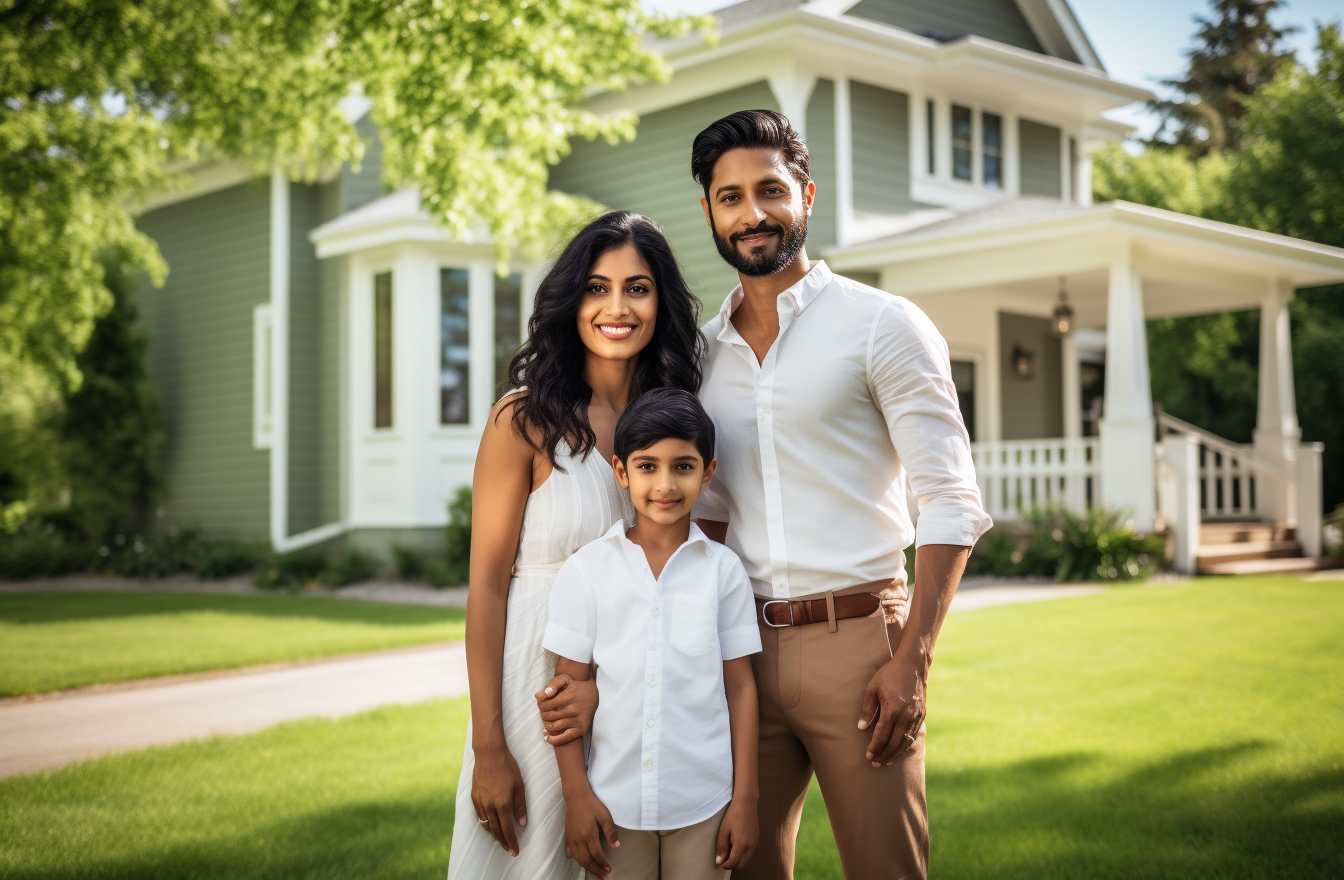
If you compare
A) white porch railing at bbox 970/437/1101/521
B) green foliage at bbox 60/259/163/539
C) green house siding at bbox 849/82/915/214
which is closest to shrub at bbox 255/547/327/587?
green foliage at bbox 60/259/163/539

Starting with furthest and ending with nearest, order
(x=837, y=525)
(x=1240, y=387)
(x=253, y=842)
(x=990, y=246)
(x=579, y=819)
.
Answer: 1. (x=1240, y=387)
2. (x=990, y=246)
3. (x=253, y=842)
4. (x=837, y=525)
5. (x=579, y=819)

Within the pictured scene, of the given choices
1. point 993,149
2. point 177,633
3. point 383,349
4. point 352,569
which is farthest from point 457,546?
point 993,149

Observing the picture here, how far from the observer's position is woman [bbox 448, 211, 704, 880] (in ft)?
8.16

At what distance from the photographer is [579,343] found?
278 centimetres

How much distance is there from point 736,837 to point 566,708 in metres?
0.45

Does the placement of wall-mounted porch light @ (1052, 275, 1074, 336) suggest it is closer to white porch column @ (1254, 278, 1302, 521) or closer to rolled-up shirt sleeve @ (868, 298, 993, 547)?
white porch column @ (1254, 278, 1302, 521)

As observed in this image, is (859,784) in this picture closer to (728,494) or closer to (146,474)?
(728,494)

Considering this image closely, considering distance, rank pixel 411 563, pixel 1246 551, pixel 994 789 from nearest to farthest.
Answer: pixel 994 789 → pixel 1246 551 → pixel 411 563

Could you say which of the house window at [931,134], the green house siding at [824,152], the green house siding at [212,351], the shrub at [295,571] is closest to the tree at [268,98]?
the green house siding at [824,152]

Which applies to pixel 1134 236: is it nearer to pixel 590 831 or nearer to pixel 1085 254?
pixel 1085 254

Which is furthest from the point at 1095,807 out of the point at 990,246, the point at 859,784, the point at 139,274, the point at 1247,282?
the point at 139,274

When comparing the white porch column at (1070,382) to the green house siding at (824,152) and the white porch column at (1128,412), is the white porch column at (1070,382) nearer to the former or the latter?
the white porch column at (1128,412)

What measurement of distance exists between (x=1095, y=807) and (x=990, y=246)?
896cm

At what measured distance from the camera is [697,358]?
2854 mm
